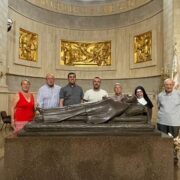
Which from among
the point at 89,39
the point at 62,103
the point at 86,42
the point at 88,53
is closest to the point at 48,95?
the point at 62,103

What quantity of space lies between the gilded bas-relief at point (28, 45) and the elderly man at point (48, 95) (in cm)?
792

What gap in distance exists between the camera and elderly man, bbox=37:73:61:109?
4.84 meters

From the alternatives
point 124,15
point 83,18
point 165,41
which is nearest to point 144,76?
point 165,41

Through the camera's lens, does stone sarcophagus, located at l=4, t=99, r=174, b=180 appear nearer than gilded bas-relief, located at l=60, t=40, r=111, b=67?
Yes

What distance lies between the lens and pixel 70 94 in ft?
16.1

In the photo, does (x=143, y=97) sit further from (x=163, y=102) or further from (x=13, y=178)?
(x=13, y=178)

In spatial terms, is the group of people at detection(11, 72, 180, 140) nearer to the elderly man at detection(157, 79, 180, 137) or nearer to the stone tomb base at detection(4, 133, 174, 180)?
the elderly man at detection(157, 79, 180, 137)

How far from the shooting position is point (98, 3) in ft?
48.2

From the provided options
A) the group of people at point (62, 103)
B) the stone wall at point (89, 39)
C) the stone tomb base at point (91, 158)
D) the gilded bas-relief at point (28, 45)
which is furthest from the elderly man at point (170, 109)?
the gilded bas-relief at point (28, 45)

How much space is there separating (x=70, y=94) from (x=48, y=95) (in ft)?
1.24

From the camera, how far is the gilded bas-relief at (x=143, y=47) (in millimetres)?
12745

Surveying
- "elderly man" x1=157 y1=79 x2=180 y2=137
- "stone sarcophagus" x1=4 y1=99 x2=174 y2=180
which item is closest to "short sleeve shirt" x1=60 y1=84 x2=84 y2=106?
"elderly man" x1=157 y1=79 x2=180 y2=137

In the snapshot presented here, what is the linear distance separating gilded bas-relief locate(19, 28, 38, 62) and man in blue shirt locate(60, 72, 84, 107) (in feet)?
26.2

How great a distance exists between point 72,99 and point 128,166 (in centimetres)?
213
